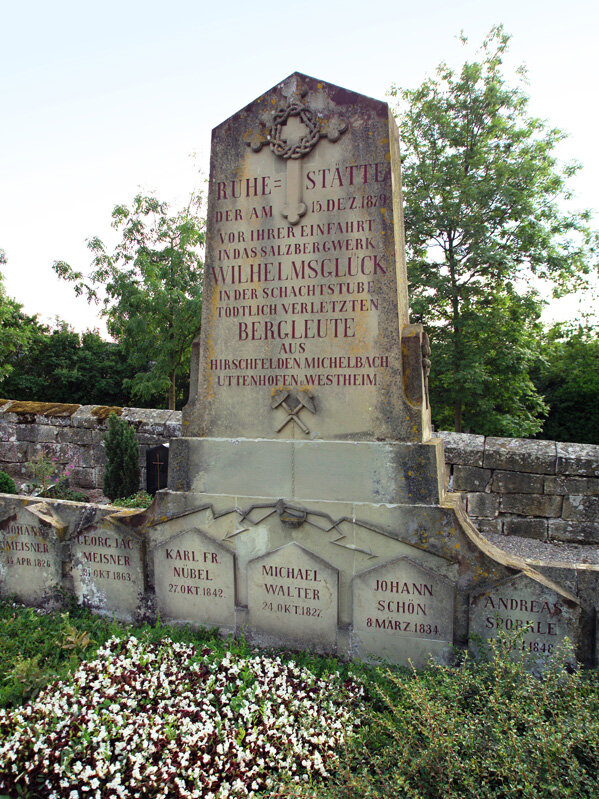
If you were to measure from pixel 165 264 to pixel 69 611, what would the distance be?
1119 cm

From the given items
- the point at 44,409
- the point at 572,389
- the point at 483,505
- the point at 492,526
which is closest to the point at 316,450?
the point at 483,505

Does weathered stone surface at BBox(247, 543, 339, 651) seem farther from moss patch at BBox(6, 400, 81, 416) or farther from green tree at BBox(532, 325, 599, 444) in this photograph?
green tree at BBox(532, 325, 599, 444)

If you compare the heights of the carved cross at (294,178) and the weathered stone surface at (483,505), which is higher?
the carved cross at (294,178)

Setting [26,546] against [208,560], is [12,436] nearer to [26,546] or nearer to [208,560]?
[26,546]

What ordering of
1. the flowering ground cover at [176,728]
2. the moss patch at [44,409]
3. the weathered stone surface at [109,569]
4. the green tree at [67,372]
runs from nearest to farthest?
the flowering ground cover at [176,728], the weathered stone surface at [109,569], the moss patch at [44,409], the green tree at [67,372]

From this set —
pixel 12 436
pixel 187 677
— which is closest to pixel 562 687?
pixel 187 677

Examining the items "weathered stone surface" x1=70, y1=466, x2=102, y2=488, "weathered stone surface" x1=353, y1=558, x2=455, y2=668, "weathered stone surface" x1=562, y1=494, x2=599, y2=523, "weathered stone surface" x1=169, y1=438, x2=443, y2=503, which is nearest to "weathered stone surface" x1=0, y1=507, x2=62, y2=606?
"weathered stone surface" x1=169, y1=438, x2=443, y2=503

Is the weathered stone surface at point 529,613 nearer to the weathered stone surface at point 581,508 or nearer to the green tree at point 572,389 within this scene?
the weathered stone surface at point 581,508

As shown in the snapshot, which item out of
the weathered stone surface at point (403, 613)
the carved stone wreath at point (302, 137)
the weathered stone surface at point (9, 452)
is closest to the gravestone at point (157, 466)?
the weathered stone surface at point (9, 452)

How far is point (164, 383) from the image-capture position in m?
14.0

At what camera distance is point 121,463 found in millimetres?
7840

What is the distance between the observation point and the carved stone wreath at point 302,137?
3547 mm

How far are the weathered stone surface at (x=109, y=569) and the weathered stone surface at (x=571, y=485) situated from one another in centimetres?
506

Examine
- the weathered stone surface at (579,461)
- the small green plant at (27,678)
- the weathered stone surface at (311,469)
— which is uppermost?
the weathered stone surface at (311,469)
